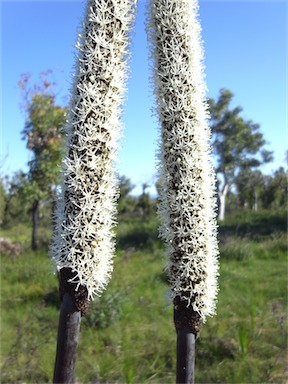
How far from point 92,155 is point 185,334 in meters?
1.29

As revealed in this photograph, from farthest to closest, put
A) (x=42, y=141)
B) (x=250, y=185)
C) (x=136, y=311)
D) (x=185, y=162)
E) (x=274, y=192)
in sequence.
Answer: (x=250, y=185)
(x=274, y=192)
(x=42, y=141)
(x=136, y=311)
(x=185, y=162)

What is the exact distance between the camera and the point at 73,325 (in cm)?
263

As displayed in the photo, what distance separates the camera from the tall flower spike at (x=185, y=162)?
2.68 metres

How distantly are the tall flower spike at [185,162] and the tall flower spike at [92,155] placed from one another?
306 millimetres

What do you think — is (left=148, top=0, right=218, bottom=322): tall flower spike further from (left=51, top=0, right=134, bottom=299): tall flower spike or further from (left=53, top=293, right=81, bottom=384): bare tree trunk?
(left=53, top=293, right=81, bottom=384): bare tree trunk

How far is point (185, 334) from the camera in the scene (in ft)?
9.11

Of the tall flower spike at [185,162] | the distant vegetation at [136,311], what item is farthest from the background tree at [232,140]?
the tall flower spike at [185,162]

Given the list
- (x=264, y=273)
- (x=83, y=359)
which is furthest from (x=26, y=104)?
(x=83, y=359)

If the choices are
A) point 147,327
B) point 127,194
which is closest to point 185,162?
point 147,327

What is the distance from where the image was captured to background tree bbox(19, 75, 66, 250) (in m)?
18.3

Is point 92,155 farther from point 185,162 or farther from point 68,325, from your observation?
point 68,325

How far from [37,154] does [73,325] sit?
1696 centimetres

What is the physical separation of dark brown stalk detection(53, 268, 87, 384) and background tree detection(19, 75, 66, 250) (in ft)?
51.8

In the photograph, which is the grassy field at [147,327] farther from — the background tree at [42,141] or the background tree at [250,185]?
the background tree at [250,185]
